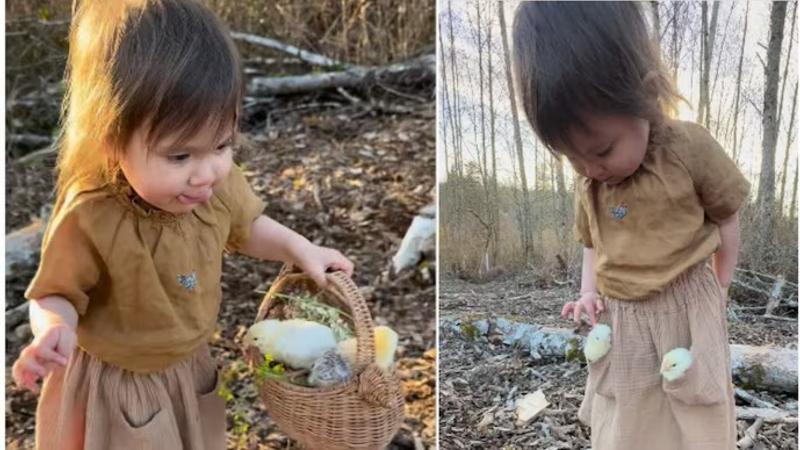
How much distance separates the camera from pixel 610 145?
48.4 inches

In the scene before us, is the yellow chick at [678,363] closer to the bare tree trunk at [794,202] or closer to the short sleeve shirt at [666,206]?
the short sleeve shirt at [666,206]

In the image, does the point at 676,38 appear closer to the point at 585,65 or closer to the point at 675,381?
the point at 585,65

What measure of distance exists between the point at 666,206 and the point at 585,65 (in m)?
0.23

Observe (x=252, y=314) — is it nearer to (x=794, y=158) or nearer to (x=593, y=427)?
(x=593, y=427)

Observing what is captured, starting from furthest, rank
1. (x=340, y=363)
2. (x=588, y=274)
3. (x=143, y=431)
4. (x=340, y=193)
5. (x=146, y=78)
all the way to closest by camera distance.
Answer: (x=340, y=193) < (x=588, y=274) < (x=340, y=363) < (x=143, y=431) < (x=146, y=78)

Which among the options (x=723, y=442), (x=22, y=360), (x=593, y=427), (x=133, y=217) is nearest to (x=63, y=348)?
(x=22, y=360)

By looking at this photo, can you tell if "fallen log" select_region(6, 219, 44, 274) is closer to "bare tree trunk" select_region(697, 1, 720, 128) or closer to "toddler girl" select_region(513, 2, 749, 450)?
"toddler girl" select_region(513, 2, 749, 450)

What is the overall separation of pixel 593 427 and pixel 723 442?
0.63 ft

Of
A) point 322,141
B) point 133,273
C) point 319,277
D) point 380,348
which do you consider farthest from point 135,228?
point 322,141

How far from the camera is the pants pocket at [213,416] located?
1.29 m

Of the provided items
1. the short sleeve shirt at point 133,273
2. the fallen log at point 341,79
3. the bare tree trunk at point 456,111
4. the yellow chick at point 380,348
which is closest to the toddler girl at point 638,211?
the bare tree trunk at point 456,111

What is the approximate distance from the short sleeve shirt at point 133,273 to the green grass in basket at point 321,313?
0.56ft

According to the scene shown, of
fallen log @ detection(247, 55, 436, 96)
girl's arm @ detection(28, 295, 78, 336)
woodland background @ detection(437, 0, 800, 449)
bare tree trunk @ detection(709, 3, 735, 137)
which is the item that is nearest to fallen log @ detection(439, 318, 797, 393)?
woodland background @ detection(437, 0, 800, 449)

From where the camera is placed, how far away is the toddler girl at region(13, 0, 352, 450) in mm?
1073
